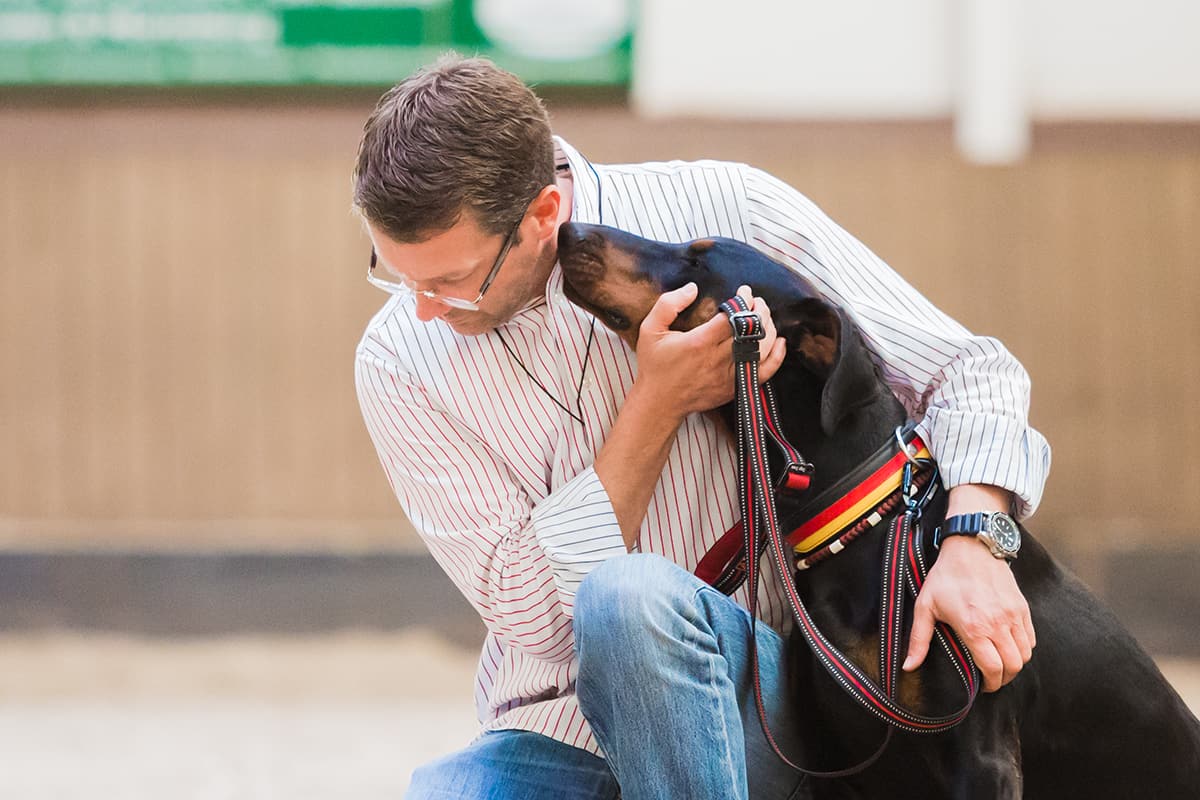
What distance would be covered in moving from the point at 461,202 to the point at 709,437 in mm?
458

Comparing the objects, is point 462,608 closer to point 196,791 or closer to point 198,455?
point 198,455

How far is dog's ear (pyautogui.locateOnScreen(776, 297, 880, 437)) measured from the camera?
5.51 feet

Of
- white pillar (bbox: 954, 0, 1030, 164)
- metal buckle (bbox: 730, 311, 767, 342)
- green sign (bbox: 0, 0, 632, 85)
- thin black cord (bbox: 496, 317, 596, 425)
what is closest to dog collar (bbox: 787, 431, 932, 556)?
metal buckle (bbox: 730, 311, 767, 342)

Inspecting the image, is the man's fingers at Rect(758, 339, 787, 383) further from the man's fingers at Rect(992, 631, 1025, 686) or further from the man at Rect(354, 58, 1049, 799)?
the man's fingers at Rect(992, 631, 1025, 686)

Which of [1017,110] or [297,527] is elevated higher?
[1017,110]

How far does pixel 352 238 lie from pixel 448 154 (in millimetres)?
3025

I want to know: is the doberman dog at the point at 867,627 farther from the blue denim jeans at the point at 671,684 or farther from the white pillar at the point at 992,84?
the white pillar at the point at 992,84

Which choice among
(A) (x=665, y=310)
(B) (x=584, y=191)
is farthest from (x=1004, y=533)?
(B) (x=584, y=191)

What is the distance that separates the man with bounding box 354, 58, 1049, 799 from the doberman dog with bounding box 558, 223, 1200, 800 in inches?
2.1

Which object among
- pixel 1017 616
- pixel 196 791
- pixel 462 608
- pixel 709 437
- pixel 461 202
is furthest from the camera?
pixel 462 608

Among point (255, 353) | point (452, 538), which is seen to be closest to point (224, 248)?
point (255, 353)

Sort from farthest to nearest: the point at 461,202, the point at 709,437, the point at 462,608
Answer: the point at 462,608, the point at 709,437, the point at 461,202

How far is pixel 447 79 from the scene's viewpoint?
5.60ft

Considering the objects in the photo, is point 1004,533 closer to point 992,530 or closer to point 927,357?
point 992,530
